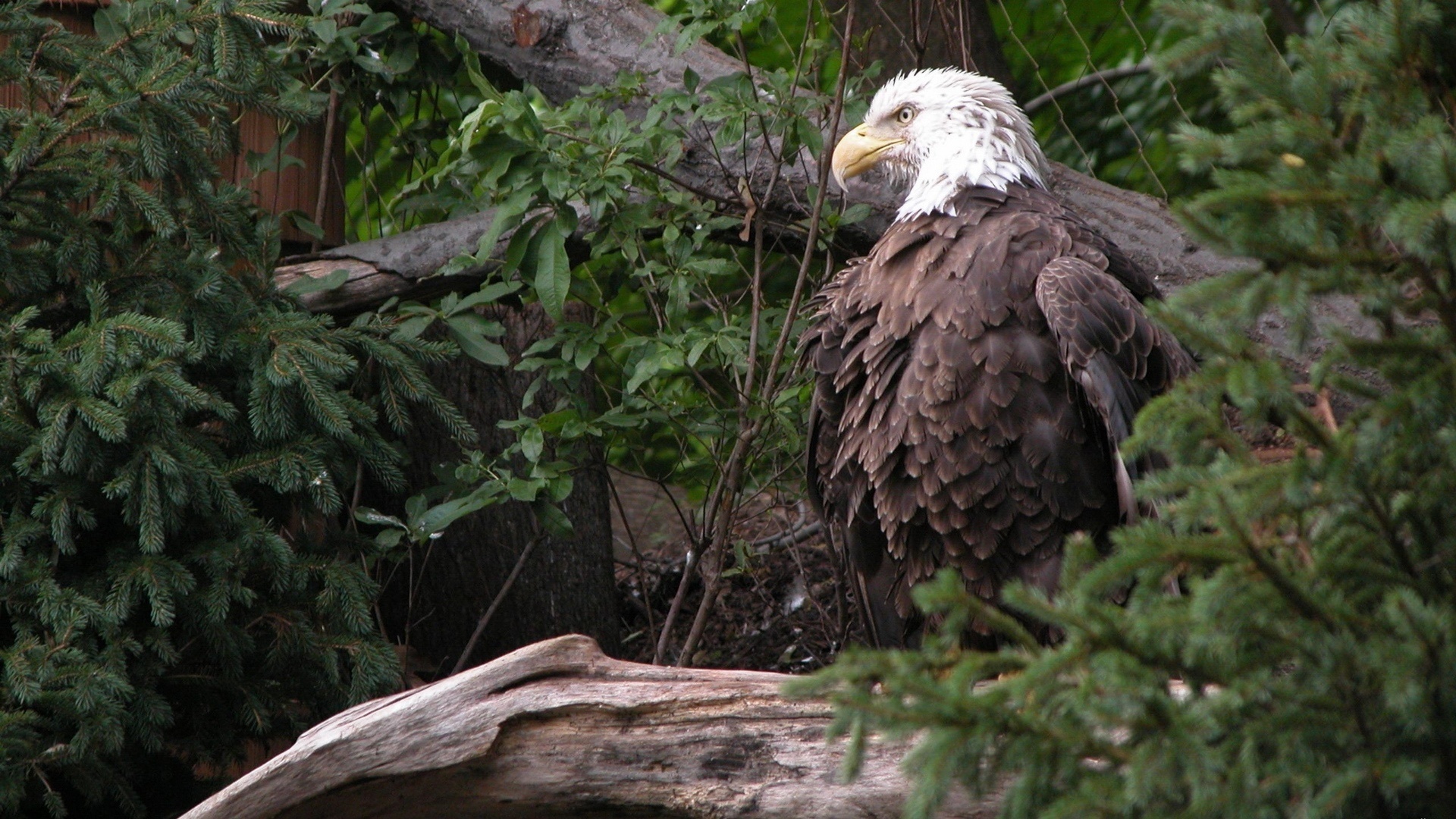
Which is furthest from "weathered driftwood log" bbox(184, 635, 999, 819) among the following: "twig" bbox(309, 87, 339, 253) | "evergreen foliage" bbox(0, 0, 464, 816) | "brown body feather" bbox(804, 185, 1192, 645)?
"twig" bbox(309, 87, 339, 253)

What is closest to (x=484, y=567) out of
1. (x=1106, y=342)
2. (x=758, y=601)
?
(x=758, y=601)

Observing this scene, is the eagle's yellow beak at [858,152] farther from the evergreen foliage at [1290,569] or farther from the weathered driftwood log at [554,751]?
the evergreen foliage at [1290,569]

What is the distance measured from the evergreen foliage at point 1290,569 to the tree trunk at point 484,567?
9.85 feet

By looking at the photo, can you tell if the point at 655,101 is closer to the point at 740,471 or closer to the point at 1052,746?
the point at 740,471

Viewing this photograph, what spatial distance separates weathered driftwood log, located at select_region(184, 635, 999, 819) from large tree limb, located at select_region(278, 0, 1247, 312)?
1558mm

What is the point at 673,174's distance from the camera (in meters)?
3.85

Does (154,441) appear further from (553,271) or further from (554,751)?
(554,751)

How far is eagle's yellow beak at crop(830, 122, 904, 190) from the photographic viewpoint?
132 inches

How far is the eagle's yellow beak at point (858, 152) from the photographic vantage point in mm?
3342

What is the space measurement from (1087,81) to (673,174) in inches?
80.2

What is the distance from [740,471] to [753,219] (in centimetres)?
73

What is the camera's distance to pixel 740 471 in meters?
3.55

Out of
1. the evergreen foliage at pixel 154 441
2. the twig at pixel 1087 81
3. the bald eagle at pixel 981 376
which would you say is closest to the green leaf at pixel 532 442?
the evergreen foliage at pixel 154 441

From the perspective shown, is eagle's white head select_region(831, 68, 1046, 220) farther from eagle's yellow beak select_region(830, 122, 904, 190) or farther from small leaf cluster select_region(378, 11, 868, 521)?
small leaf cluster select_region(378, 11, 868, 521)
